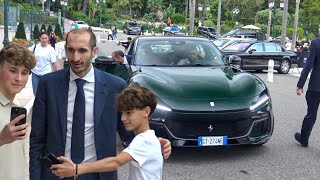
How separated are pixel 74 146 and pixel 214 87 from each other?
376 cm

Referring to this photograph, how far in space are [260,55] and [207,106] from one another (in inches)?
617

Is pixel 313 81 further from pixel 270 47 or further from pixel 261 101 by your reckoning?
pixel 270 47

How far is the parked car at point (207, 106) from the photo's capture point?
19.2 ft

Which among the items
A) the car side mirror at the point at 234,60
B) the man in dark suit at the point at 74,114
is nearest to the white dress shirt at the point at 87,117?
the man in dark suit at the point at 74,114

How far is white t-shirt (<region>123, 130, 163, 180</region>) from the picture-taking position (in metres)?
2.47

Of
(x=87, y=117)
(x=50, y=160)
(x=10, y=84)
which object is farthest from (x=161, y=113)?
(x=50, y=160)

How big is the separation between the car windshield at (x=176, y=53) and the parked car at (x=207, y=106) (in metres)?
0.36

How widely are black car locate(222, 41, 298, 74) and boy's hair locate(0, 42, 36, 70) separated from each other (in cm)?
1813

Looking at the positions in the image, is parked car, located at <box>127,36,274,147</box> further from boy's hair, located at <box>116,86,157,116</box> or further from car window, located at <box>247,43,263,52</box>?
car window, located at <box>247,43,263,52</box>

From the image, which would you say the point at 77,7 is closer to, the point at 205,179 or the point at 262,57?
the point at 262,57

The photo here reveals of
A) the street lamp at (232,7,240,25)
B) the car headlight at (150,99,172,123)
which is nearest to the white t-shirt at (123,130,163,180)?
the car headlight at (150,99,172,123)

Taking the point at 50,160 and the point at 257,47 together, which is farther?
the point at 257,47

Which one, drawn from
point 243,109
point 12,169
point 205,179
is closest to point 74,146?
point 12,169

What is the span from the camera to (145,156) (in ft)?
8.13
